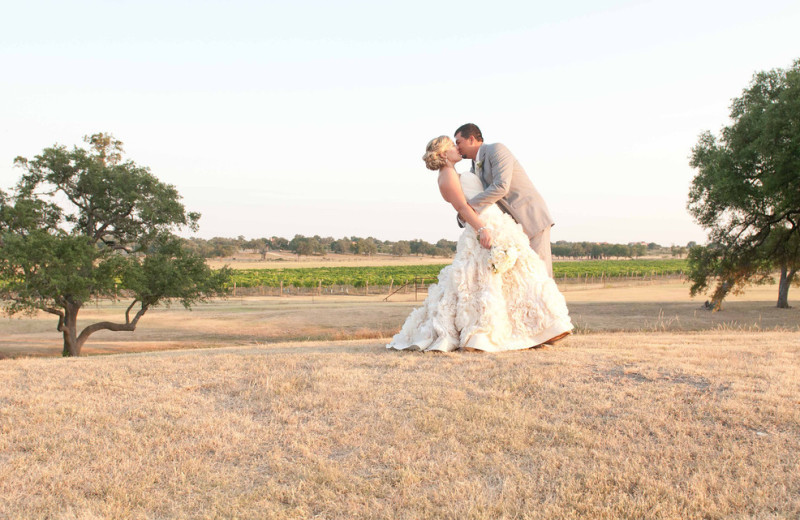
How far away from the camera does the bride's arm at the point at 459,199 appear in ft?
20.4

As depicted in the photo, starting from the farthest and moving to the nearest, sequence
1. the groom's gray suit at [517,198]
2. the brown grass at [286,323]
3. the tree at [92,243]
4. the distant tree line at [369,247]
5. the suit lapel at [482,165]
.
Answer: the distant tree line at [369,247], the brown grass at [286,323], the tree at [92,243], the suit lapel at [482,165], the groom's gray suit at [517,198]

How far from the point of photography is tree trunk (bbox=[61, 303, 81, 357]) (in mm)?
19750

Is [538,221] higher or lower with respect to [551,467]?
higher

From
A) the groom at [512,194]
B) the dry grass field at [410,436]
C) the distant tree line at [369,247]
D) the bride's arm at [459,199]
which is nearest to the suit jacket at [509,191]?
the groom at [512,194]

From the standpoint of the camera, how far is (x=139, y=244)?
71.0 feet

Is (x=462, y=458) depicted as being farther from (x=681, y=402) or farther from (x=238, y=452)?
(x=681, y=402)

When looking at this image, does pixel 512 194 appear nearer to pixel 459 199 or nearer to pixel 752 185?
pixel 459 199

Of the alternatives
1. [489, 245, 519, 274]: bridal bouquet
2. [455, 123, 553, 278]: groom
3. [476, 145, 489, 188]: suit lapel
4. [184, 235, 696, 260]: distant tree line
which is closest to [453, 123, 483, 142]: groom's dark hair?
[455, 123, 553, 278]: groom

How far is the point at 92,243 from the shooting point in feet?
66.6

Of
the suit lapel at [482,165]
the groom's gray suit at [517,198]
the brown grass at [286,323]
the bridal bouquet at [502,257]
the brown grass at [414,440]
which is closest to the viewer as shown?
the brown grass at [414,440]

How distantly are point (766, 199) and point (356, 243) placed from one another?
143 meters

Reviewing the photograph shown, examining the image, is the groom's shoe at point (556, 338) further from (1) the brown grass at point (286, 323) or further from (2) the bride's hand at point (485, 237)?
(1) the brown grass at point (286, 323)

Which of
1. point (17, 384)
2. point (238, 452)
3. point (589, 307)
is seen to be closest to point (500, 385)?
point (238, 452)

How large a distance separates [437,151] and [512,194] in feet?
3.55
